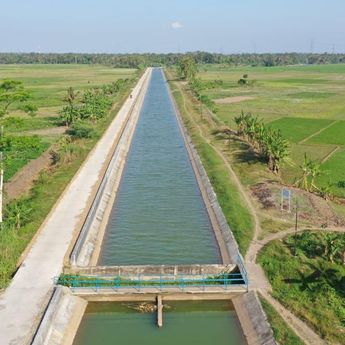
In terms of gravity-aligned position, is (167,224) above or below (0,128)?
below

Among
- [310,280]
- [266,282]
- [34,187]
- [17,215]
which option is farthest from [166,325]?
[34,187]

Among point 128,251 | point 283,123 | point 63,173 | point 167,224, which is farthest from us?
point 283,123

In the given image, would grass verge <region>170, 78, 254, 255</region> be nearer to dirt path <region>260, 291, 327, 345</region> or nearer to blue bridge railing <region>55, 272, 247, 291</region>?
blue bridge railing <region>55, 272, 247, 291</region>

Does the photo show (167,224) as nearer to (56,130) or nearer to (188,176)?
(188,176)

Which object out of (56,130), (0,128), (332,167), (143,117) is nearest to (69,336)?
(0,128)

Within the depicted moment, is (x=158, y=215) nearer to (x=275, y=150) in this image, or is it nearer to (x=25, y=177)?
(x=275, y=150)

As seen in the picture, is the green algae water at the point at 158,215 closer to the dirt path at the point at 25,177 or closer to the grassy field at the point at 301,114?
the dirt path at the point at 25,177

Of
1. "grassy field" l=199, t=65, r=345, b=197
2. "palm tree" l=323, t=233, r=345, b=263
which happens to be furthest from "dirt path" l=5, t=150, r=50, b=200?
"palm tree" l=323, t=233, r=345, b=263

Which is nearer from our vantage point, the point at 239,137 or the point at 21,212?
the point at 21,212
